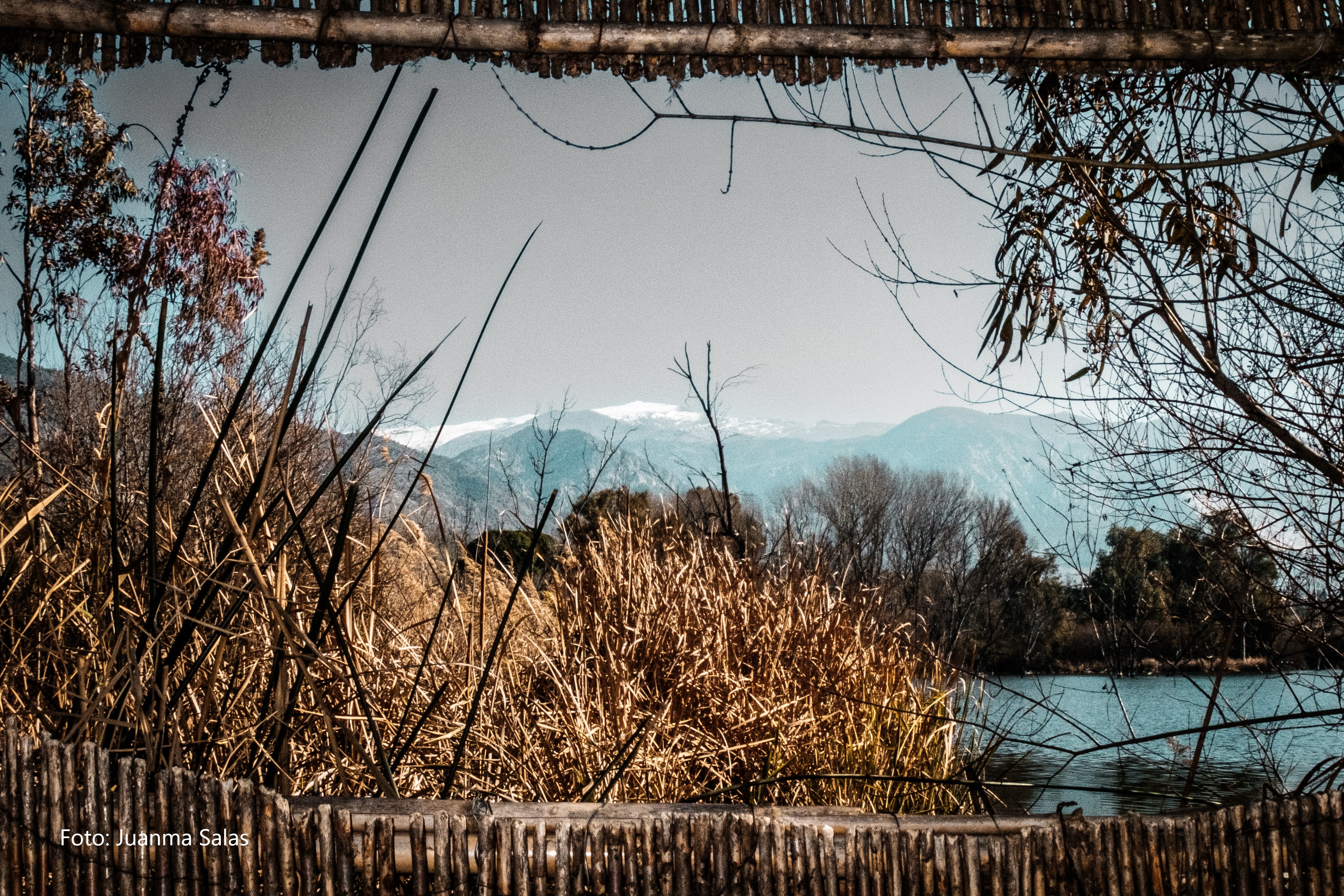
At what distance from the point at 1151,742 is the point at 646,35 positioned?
310 centimetres

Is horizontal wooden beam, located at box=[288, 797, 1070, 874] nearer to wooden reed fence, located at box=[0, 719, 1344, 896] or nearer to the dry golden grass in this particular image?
wooden reed fence, located at box=[0, 719, 1344, 896]

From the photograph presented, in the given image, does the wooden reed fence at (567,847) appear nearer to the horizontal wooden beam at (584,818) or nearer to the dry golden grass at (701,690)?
the horizontal wooden beam at (584,818)

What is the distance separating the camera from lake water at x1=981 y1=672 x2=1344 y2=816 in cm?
172

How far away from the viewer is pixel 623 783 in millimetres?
2633

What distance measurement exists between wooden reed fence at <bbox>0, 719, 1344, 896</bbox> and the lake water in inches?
4.0

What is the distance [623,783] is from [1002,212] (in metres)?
1.87

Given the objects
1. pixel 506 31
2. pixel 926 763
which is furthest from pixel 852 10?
pixel 926 763

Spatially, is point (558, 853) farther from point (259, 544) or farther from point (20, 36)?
point (20, 36)

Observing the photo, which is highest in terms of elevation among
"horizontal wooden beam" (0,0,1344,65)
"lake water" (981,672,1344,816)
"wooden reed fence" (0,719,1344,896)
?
"horizontal wooden beam" (0,0,1344,65)

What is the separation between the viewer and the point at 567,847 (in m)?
1.26

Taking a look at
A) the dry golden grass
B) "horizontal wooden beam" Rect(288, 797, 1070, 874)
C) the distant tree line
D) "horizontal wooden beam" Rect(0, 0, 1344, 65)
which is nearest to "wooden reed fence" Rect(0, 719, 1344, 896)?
"horizontal wooden beam" Rect(288, 797, 1070, 874)

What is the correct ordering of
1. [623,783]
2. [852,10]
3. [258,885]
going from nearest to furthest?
[258,885] < [852,10] < [623,783]

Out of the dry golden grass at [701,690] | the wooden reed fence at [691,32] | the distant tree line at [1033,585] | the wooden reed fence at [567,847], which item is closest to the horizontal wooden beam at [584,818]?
the wooden reed fence at [567,847]

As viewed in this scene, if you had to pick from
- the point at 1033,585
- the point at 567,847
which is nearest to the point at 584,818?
the point at 567,847
